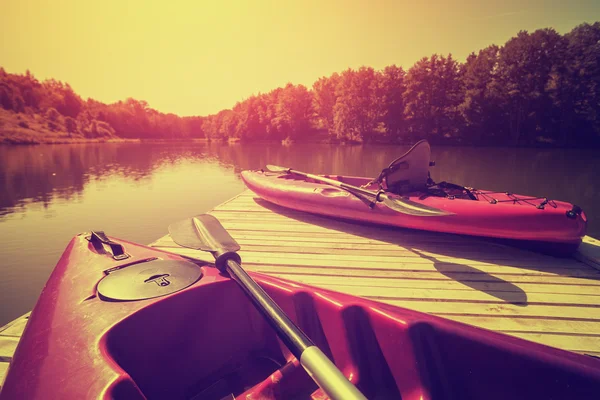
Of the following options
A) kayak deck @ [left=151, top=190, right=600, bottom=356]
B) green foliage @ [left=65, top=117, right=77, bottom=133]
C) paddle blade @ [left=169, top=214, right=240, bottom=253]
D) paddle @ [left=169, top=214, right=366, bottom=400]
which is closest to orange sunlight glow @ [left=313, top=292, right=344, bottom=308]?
paddle @ [left=169, top=214, right=366, bottom=400]

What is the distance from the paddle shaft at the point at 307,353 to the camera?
32.2 inches

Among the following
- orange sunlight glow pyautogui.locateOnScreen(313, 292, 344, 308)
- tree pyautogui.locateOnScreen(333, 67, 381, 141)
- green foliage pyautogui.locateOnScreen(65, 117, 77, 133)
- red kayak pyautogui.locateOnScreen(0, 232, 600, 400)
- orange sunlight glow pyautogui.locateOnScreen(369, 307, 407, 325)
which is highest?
tree pyautogui.locateOnScreen(333, 67, 381, 141)

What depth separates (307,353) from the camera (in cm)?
96

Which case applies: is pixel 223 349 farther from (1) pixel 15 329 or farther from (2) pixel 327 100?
(2) pixel 327 100

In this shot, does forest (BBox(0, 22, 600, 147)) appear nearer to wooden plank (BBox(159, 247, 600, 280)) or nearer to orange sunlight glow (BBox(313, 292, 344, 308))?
wooden plank (BBox(159, 247, 600, 280))

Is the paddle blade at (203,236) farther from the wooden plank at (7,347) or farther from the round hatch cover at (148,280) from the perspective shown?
the wooden plank at (7,347)

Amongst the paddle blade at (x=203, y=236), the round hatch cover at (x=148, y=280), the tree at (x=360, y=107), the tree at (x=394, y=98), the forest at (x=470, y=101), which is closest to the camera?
the round hatch cover at (x=148, y=280)

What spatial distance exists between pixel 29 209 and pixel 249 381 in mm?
10924

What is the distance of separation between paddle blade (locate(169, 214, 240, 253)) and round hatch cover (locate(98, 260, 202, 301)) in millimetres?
174

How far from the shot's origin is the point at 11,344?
6.92ft

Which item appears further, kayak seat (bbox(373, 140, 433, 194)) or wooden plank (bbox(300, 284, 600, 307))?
kayak seat (bbox(373, 140, 433, 194))

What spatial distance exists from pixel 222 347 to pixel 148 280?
1.96ft

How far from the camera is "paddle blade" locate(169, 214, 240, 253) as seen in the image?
1938 mm

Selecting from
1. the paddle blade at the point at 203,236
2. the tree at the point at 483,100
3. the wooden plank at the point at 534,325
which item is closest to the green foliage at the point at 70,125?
the tree at the point at 483,100
